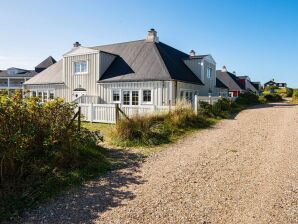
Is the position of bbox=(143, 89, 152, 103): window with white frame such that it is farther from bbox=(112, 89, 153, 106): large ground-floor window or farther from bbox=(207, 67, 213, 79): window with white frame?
bbox=(207, 67, 213, 79): window with white frame

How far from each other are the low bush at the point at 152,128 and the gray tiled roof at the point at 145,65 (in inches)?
258

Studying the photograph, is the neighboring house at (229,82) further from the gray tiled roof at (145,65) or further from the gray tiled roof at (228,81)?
the gray tiled roof at (145,65)

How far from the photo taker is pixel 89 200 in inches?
202

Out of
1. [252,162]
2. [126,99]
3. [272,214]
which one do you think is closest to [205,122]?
[252,162]

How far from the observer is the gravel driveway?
14.5ft

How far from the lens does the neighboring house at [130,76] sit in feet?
65.5

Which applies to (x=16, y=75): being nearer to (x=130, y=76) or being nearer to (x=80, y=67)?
(x=80, y=67)

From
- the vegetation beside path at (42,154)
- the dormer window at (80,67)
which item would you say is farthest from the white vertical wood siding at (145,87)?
the vegetation beside path at (42,154)

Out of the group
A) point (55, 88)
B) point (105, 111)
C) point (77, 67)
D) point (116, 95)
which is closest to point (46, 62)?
point (55, 88)

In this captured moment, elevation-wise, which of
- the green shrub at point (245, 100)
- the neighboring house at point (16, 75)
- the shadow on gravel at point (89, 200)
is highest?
the neighboring house at point (16, 75)

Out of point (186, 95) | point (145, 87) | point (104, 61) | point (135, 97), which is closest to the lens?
point (145, 87)

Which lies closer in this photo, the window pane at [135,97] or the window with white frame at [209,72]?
the window pane at [135,97]

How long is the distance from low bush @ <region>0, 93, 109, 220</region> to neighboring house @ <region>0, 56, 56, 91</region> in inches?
2133

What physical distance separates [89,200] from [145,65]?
17327mm
